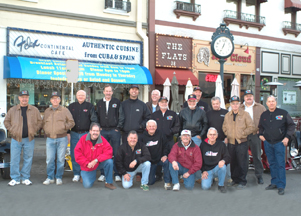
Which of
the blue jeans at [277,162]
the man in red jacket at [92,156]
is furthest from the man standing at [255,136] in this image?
the man in red jacket at [92,156]

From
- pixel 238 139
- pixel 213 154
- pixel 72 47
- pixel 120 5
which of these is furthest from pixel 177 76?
pixel 213 154

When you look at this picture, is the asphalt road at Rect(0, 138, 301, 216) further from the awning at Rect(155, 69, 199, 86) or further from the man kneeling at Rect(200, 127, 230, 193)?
the awning at Rect(155, 69, 199, 86)

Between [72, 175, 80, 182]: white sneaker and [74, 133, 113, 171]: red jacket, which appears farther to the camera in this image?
[72, 175, 80, 182]: white sneaker

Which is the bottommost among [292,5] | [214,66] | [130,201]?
[130,201]

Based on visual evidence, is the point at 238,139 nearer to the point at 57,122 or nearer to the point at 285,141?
the point at 285,141

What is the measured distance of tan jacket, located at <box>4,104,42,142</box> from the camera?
21.2ft

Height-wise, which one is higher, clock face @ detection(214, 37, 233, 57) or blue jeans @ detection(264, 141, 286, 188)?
clock face @ detection(214, 37, 233, 57)

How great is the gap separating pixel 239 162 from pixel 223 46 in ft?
19.1

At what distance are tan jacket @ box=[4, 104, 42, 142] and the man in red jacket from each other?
3.56 feet

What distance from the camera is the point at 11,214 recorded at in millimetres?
4707

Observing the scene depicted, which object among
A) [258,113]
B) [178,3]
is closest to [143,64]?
[178,3]

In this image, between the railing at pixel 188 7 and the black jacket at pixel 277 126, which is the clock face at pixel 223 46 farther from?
the railing at pixel 188 7

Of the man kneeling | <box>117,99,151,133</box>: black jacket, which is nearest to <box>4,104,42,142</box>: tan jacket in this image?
<box>117,99,151,133</box>: black jacket

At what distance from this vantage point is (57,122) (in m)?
6.65
